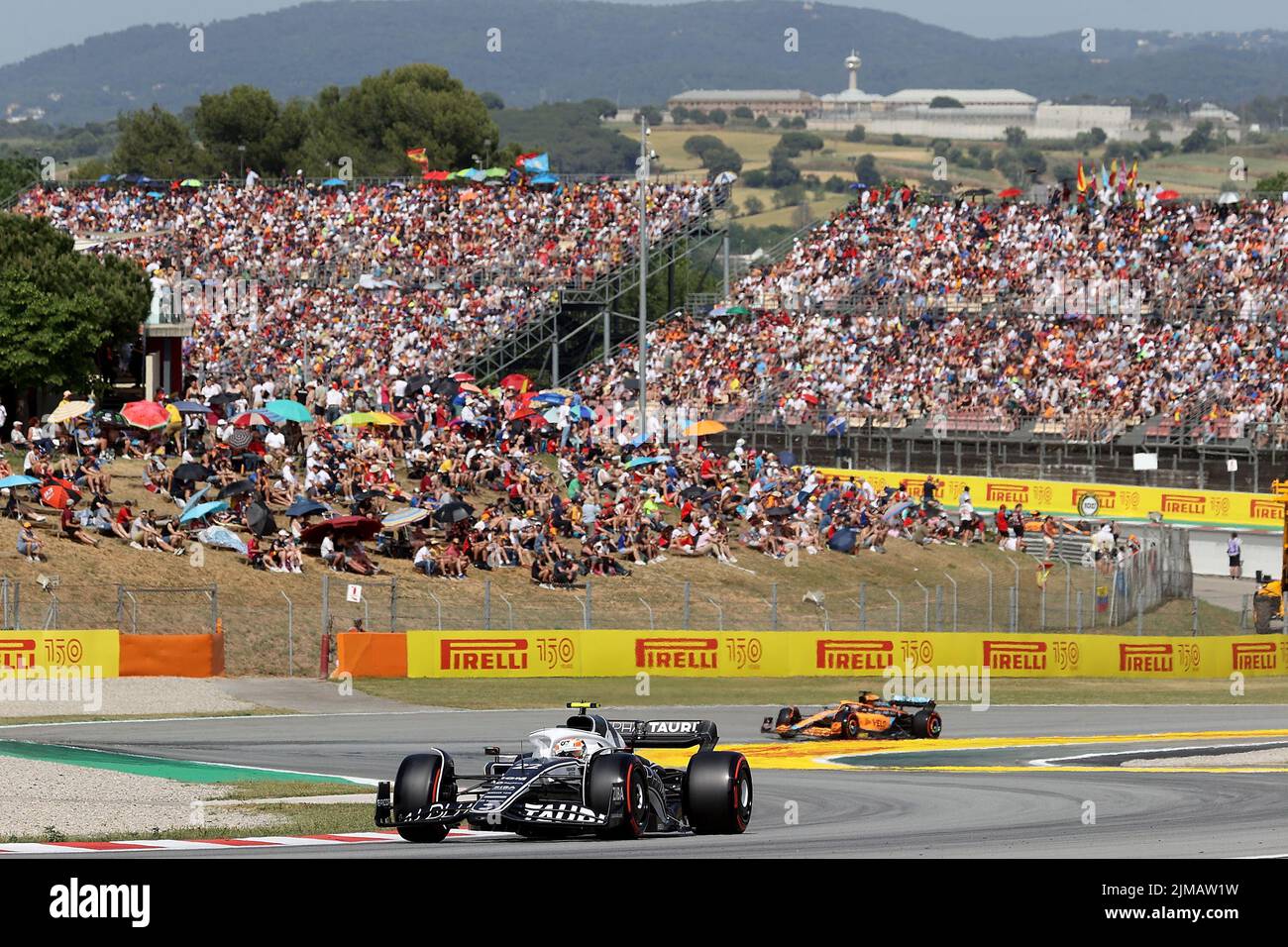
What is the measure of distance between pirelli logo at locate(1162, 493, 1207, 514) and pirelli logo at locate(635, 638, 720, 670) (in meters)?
19.6

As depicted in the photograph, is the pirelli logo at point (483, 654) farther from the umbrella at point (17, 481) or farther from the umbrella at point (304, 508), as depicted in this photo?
the umbrella at point (17, 481)

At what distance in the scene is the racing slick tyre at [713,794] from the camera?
16.2m

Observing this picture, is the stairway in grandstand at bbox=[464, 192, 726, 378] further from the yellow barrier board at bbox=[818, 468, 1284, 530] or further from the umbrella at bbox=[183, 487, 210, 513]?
the umbrella at bbox=[183, 487, 210, 513]

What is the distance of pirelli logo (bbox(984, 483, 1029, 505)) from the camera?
51594mm

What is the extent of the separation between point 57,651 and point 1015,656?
1799cm

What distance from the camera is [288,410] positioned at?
41.2m

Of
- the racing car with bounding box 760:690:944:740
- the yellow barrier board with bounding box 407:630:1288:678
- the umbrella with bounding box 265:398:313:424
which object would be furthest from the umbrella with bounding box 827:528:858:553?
the racing car with bounding box 760:690:944:740

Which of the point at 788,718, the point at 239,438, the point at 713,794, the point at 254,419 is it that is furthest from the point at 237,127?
the point at 713,794

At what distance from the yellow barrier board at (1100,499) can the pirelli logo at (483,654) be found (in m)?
18.9

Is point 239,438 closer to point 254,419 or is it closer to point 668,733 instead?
point 254,419

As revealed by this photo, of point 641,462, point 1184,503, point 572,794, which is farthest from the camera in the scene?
point 1184,503

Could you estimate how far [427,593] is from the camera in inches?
1399
